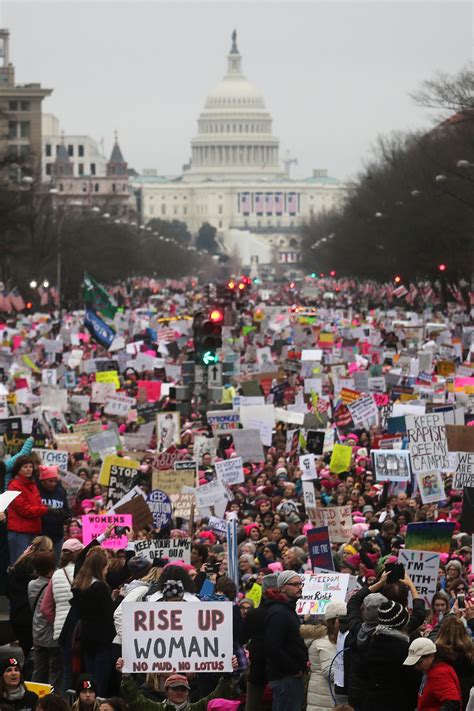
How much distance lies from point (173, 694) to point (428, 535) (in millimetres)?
5048

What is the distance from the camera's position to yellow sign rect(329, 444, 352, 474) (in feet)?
76.0

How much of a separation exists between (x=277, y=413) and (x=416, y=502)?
889cm

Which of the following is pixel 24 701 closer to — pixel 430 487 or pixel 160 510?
pixel 160 510

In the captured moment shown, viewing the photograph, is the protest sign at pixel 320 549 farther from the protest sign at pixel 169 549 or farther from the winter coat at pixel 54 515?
the winter coat at pixel 54 515

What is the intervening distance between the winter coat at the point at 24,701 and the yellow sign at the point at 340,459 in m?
11.2

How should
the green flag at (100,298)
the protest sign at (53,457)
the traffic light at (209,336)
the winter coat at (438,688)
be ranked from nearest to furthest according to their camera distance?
the winter coat at (438,688), the protest sign at (53,457), the traffic light at (209,336), the green flag at (100,298)

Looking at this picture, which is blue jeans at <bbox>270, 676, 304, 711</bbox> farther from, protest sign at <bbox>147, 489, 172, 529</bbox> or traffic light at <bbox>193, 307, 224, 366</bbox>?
traffic light at <bbox>193, 307, 224, 366</bbox>

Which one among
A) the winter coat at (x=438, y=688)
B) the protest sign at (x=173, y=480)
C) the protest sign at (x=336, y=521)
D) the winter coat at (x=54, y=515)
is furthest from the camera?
the protest sign at (x=173, y=480)

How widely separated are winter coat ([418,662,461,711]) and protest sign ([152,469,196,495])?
10.1 meters

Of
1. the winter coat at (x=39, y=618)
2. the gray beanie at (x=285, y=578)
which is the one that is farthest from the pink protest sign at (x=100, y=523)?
the gray beanie at (x=285, y=578)

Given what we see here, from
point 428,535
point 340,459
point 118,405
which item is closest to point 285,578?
point 428,535

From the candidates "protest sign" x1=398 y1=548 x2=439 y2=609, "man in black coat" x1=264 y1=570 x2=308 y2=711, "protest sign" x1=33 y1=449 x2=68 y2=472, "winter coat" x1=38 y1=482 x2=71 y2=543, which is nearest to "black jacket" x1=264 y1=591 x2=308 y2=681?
"man in black coat" x1=264 y1=570 x2=308 y2=711

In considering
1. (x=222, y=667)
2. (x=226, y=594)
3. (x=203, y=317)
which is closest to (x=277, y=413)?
(x=203, y=317)

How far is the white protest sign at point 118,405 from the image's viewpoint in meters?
30.3
